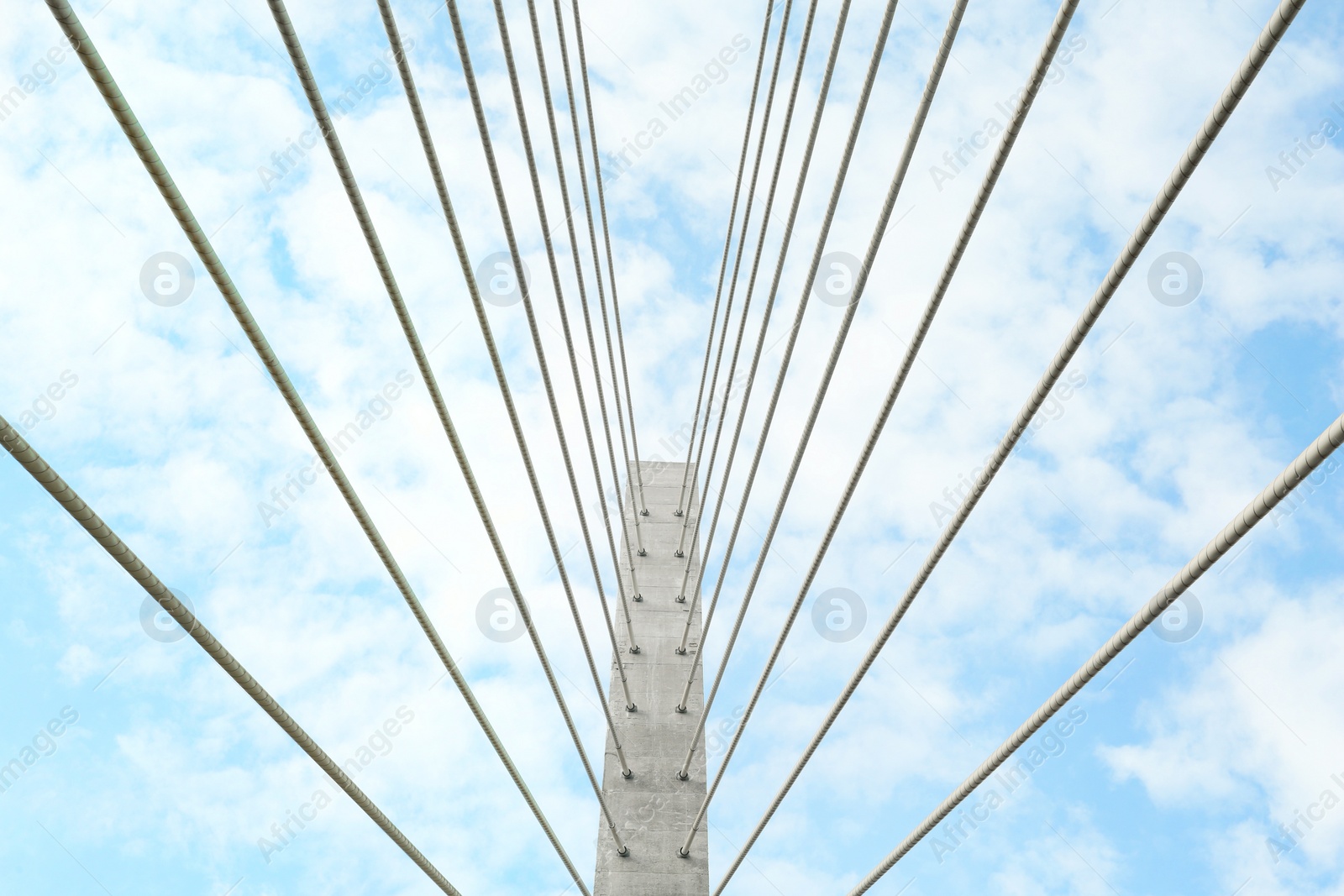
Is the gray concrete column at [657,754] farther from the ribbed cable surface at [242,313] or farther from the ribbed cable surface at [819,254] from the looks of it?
the ribbed cable surface at [242,313]

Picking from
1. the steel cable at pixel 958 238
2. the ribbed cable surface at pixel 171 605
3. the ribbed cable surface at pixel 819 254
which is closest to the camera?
the ribbed cable surface at pixel 171 605

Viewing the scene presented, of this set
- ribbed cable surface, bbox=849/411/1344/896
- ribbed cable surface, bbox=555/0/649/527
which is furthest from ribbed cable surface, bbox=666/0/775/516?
ribbed cable surface, bbox=849/411/1344/896

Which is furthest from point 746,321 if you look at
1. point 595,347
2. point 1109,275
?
point 1109,275

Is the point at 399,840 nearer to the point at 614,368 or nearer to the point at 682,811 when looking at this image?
the point at 682,811

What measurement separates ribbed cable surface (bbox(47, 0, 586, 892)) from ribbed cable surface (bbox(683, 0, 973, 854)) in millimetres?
2062

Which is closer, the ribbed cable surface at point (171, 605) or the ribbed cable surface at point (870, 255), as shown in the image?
the ribbed cable surface at point (171, 605)

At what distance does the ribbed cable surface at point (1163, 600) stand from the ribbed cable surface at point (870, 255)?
154cm

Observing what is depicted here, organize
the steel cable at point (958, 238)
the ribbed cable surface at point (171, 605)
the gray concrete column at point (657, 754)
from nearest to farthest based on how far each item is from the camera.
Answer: the ribbed cable surface at point (171, 605) < the steel cable at point (958, 238) < the gray concrete column at point (657, 754)

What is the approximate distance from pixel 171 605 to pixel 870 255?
3558 mm

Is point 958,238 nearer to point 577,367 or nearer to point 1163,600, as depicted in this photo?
point 1163,600

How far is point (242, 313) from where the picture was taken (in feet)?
11.8

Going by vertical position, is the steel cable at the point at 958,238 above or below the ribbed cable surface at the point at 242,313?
above

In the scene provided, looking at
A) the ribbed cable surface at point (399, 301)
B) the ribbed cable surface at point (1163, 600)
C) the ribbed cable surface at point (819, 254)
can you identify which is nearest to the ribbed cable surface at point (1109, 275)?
the ribbed cable surface at point (1163, 600)

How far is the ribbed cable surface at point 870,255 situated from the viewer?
3879 mm
